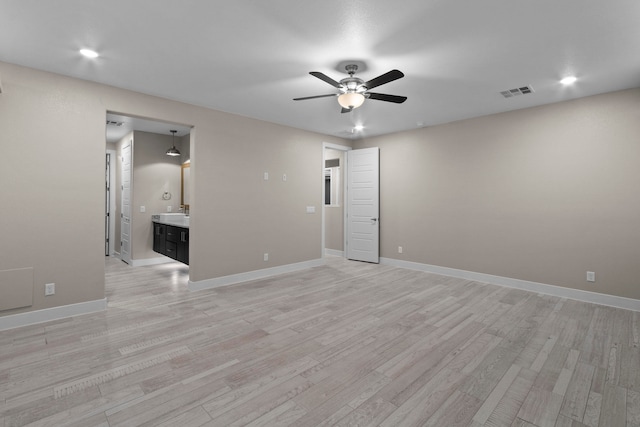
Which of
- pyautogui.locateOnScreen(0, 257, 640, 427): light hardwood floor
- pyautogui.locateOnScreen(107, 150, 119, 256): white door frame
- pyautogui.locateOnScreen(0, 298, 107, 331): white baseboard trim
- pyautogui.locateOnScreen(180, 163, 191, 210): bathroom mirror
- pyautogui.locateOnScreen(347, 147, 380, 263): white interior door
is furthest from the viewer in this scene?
pyautogui.locateOnScreen(107, 150, 119, 256): white door frame

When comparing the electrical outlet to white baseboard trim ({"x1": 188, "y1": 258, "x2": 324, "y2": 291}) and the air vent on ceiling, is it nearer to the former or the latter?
white baseboard trim ({"x1": 188, "y1": 258, "x2": 324, "y2": 291})

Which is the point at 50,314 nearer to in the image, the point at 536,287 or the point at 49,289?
the point at 49,289

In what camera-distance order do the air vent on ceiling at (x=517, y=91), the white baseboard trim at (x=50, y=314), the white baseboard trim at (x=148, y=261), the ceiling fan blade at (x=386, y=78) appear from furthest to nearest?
the white baseboard trim at (x=148, y=261) → the air vent on ceiling at (x=517, y=91) → the white baseboard trim at (x=50, y=314) → the ceiling fan blade at (x=386, y=78)

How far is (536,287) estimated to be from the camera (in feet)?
14.6

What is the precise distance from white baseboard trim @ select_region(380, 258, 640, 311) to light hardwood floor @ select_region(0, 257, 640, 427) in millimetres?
184

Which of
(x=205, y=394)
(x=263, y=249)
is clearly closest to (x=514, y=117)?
(x=263, y=249)

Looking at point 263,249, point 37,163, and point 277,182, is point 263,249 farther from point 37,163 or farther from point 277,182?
point 37,163

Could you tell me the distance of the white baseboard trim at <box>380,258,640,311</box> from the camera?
3.80 metres

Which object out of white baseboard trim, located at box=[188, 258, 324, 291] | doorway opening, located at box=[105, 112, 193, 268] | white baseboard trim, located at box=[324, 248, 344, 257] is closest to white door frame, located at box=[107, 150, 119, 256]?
doorway opening, located at box=[105, 112, 193, 268]

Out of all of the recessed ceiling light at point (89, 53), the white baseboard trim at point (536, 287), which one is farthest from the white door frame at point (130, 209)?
the white baseboard trim at point (536, 287)

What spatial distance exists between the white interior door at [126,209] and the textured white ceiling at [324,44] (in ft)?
10.0

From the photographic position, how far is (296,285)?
4699mm

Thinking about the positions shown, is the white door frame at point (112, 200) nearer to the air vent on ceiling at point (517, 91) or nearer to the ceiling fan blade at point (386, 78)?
the ceiling fan blade at point (386, 78)

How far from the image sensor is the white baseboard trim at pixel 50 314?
3093 millimetres
